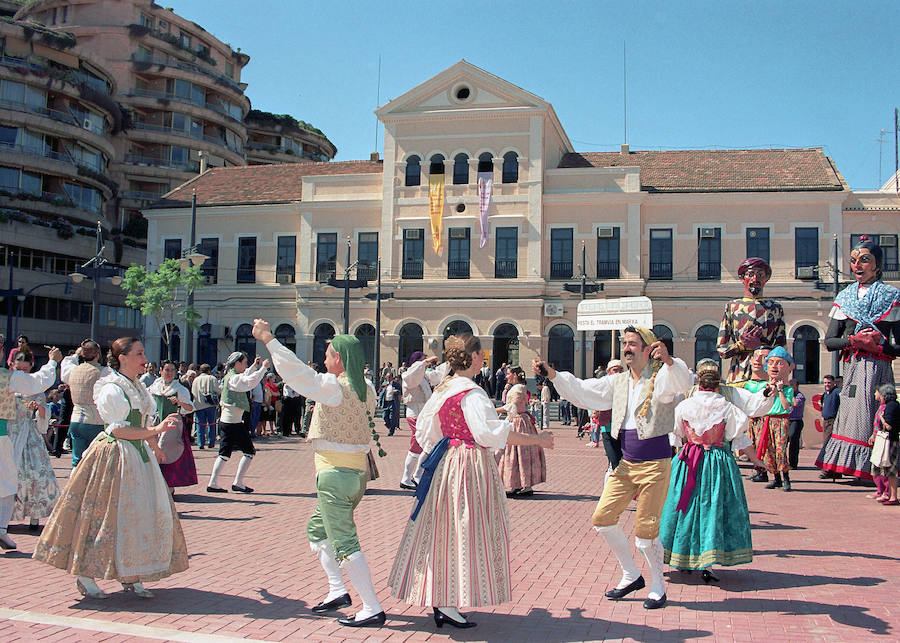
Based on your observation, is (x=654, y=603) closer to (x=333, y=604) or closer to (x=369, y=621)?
(x=369, y=621)

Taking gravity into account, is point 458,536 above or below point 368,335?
below

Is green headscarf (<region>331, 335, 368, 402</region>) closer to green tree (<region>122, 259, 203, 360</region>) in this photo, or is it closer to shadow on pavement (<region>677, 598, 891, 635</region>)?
shadow on pavement (<region>677, 598, 891, 635</region>)

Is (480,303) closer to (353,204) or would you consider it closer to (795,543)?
(353,204)

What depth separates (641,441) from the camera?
6094mm

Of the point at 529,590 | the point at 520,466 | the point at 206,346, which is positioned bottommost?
the point at 529,590

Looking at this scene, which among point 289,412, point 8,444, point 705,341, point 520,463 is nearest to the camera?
point 8,444

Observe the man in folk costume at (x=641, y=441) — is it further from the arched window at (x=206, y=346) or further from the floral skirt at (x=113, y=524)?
the arched window at (x=206, y=346)

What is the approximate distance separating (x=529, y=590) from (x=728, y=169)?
107 feet

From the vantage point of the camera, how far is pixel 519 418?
11.8 metres

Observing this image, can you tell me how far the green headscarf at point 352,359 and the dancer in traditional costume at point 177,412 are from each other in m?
4.38

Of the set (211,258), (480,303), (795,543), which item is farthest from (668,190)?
(795,543)

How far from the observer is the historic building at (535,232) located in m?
33.7

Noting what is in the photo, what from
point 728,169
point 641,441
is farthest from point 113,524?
point 728,169

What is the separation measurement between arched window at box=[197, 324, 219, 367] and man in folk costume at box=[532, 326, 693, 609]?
34050 mm
